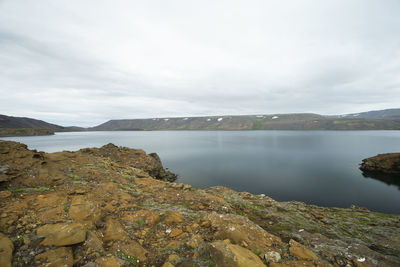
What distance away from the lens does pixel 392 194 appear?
21.5m

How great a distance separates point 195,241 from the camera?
538 centimetres

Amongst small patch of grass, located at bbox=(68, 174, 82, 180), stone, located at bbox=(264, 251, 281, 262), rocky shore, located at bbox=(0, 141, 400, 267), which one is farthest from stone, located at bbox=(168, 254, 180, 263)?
small patch of grass, located at bbox=(68, 174, 82, 180)

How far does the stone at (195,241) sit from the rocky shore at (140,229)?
35 millimetres

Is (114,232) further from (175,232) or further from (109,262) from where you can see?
(175,232)

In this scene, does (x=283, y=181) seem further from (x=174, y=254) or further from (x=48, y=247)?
(x=48, y=247)

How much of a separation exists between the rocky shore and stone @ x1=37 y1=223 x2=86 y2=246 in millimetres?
25

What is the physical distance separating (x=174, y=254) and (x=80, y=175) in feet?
27.5

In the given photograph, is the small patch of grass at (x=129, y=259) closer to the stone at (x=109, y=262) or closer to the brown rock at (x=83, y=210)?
the stone at (x=109, y=262)

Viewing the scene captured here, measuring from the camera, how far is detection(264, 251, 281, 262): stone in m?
4.76

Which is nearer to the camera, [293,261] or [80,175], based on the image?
[293,261]

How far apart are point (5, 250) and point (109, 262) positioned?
2451 mm

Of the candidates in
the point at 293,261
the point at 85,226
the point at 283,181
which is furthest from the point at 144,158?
the point at 283,181

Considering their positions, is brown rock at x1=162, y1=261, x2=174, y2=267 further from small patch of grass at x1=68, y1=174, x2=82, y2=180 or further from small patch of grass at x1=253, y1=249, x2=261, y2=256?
small patch of grass at x1=68, y1=174, x2=82, y2=180

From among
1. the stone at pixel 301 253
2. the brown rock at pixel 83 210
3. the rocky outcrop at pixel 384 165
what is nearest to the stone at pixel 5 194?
the brown rock at pixel 83 210
